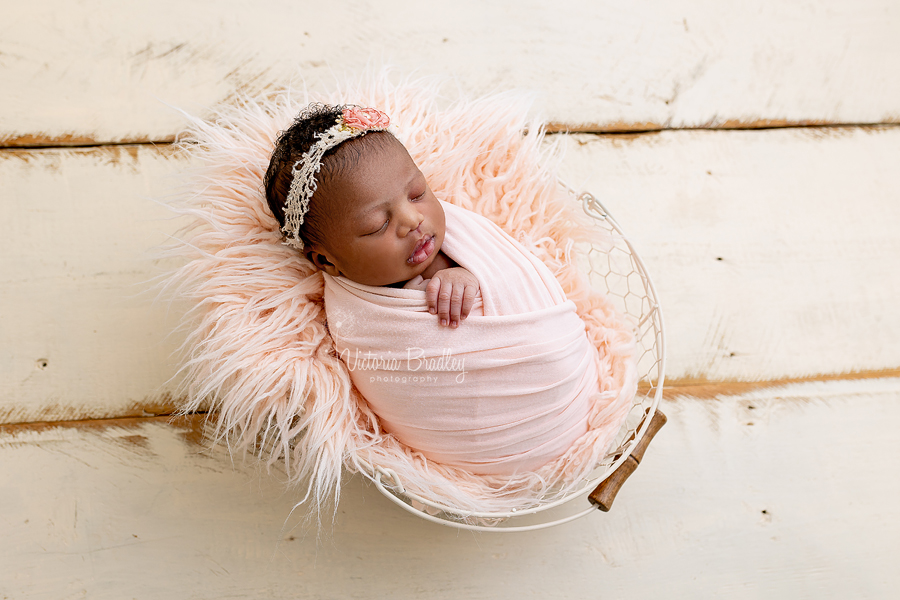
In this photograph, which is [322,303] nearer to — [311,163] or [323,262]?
[323,262]

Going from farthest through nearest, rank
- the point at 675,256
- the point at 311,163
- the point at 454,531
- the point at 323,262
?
the point at 675,256, the point at 454,531, the point at 323,262, the point at 311,163

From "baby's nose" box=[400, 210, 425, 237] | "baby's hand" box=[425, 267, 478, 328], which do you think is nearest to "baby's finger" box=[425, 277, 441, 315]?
"baby's hand" box=[425, 267, 478, 328]

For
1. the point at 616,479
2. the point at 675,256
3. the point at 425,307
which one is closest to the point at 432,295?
the point at 425,307

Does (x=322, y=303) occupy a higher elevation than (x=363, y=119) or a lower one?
lower

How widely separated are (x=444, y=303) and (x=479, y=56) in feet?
2.36

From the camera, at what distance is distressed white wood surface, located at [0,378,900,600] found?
1.20m

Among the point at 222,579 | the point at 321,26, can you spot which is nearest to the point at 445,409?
the point at 222,579

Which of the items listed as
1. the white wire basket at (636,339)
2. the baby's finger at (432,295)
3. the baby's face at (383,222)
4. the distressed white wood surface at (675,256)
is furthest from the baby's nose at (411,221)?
the distressed white wood surface at (675,256)

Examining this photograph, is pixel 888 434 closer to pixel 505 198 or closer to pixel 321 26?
pixel 505 198

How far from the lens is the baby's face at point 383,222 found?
0.96m

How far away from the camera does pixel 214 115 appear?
1.35 m

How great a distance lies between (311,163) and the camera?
0.96 metres

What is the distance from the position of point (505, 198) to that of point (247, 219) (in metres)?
0.48

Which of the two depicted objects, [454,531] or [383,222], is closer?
[383,222]
